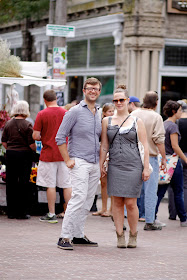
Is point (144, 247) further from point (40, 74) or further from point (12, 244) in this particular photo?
point (40, 74)

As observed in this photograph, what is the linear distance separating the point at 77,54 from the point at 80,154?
45.5ft

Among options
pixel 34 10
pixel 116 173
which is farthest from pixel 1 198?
pixel 34 10

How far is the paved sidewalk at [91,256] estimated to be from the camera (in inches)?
274

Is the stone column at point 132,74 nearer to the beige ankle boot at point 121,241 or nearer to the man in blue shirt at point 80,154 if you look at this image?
the man in blue shirt at point 80,154

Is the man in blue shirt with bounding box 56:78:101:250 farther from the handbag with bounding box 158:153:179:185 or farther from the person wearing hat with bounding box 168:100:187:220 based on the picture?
the person wearing hat with bounding box 168:100:187:220

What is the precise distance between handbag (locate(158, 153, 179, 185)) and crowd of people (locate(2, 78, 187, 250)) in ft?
0.36

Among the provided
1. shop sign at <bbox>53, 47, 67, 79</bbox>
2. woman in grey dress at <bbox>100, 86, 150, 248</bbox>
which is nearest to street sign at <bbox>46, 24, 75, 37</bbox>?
shop sign at <bbox>53, 47, 67, 79</bbox>

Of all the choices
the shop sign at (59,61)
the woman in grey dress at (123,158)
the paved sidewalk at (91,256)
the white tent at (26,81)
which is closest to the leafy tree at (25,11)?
the shop sign at (59,61)

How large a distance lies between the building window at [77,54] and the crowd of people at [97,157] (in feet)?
33.6

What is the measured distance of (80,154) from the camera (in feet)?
27.3

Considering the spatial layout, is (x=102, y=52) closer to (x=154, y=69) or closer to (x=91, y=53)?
(x=91, y=53)

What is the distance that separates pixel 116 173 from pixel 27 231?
1.99 metres

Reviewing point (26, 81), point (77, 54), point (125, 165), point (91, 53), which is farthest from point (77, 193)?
point (77, 54)

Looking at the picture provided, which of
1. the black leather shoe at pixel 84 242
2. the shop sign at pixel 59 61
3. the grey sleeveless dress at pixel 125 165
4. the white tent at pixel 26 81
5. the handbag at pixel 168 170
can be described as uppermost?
the shop sign at pixel 59 61
